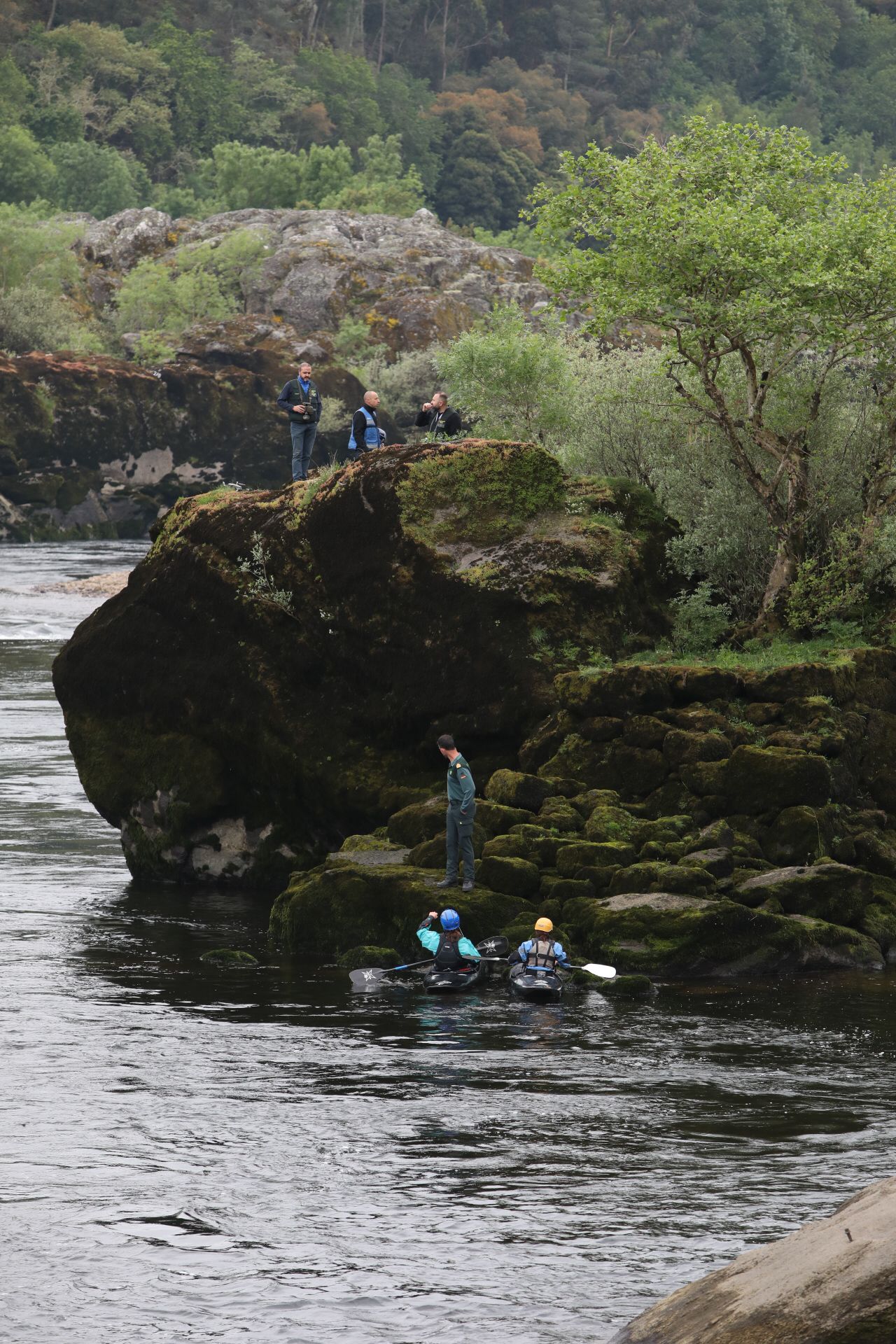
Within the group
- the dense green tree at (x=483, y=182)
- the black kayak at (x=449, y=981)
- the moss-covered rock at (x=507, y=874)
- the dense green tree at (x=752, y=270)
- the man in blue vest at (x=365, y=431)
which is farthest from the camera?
the dense green tree at (x=483, y=182)

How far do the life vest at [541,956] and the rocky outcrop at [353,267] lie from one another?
81.3 meters

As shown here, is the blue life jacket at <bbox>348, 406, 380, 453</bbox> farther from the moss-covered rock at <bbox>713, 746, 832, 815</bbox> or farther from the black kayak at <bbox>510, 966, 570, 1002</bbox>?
the black kayak at <bbox>510, 966, 570, 1002</bbox>

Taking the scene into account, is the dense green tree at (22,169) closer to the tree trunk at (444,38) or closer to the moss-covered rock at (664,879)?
the tree trunk at (444,38)

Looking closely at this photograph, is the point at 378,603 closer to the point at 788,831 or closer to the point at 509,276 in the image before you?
the point at 788,831

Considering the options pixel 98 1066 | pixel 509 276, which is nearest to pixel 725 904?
pixel 98 1066

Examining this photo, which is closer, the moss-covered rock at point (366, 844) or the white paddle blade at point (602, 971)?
the white paddle blade at point (602, 971)

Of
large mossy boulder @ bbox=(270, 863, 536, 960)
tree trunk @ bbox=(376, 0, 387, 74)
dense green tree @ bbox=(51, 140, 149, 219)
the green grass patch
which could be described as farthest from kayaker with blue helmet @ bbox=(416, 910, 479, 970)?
tree trunk @ bbox=(376, 0, 387, 74)

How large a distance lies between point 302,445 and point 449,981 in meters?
13.7

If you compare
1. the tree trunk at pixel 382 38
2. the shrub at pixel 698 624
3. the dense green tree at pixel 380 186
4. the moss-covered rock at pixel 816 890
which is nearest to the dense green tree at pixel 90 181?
the dense green tree at pixel 380 186

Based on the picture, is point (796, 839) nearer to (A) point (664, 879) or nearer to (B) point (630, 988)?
(A) point (664, 879)

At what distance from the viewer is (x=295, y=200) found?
456 ft

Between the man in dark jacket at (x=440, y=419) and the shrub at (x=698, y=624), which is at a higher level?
the man in dark jacket at (x=440, y=419)

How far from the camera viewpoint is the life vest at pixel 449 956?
2166cm

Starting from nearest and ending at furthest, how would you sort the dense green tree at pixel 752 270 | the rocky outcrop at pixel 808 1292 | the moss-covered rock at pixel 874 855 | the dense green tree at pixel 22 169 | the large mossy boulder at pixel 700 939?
the rocky outcrop at pixel 808 1292
the large mossy boulder at pixel 700 939
the moss-covered rock at pixel 874 855
the dense green tree at pixel 752 270
the dense green tree at pixel 22 169
